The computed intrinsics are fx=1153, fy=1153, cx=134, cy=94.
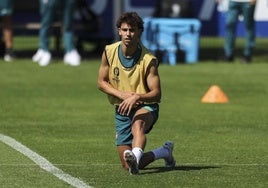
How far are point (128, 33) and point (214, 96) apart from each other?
6527mm

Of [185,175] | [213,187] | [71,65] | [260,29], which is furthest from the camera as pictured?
[260,29]

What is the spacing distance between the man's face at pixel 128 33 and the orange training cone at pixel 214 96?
249 inches

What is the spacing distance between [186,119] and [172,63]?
864 cm

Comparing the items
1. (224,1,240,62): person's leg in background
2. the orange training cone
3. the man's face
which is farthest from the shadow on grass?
(224,1,240,62): person's leg in background

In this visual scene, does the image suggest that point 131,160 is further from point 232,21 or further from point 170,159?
point 232,21

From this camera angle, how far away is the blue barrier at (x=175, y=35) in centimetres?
2356

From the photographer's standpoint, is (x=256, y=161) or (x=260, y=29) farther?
(x=260, y=29)

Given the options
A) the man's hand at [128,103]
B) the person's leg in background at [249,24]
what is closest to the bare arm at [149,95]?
the man's hand at [128,103]

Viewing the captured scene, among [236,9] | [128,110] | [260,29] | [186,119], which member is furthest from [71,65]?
[128,110]

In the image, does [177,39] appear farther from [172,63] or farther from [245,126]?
[245,126]

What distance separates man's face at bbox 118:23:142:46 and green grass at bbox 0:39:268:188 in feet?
3.77

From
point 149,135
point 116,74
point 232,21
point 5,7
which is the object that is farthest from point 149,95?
point 232,21

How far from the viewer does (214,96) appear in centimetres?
1648

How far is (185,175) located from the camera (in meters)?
9.91
